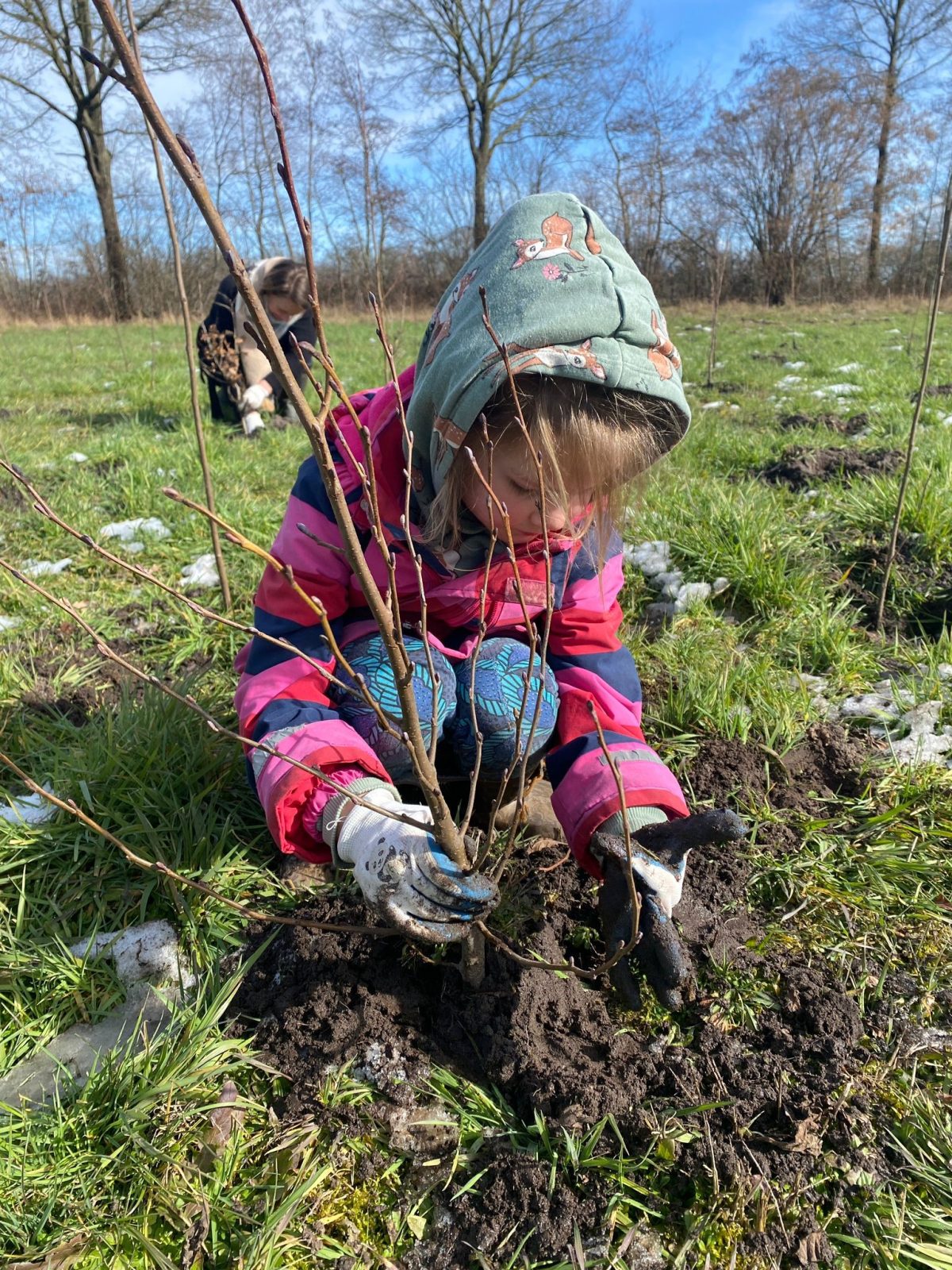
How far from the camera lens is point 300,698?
1.65 metres

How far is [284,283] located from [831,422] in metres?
3.82

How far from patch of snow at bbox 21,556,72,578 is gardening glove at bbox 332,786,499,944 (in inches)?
102

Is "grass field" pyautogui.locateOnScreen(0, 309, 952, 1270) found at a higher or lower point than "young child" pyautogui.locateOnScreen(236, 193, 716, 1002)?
lower

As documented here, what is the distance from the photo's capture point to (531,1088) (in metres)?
1.29

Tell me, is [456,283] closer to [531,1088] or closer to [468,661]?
[468,661]

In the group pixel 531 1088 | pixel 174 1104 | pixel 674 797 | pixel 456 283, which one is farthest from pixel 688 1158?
pixel 456 283

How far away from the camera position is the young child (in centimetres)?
135

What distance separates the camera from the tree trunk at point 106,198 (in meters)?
17.0

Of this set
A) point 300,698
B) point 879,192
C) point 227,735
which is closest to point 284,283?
point 300,698

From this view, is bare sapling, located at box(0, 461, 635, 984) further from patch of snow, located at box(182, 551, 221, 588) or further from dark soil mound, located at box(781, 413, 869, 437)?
dark soil mound, located at box(781, 413, 869, 437)

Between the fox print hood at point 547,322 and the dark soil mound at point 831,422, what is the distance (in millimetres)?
3891

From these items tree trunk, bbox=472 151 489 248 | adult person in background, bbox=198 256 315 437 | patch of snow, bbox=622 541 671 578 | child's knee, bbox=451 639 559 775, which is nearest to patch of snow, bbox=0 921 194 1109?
child's knee, bbox=451 639 559 775

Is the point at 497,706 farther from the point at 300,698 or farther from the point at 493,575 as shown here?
the point at 300,698

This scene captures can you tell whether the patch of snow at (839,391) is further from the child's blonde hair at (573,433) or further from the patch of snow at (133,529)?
the child's blonde hair at (573,433)
